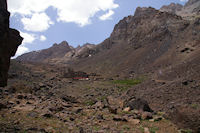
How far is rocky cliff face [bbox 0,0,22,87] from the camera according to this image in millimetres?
8633

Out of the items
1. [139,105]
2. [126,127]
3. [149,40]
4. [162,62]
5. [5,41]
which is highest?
[149,40]

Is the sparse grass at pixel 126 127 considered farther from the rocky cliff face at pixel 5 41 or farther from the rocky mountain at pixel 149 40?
the rocky mountain at pixel 149 40

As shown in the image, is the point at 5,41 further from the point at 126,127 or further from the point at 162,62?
the point at 162,62

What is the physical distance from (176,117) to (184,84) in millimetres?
9248

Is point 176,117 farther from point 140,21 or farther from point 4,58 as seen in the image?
point 140,21

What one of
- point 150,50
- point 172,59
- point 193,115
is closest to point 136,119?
point 193,115

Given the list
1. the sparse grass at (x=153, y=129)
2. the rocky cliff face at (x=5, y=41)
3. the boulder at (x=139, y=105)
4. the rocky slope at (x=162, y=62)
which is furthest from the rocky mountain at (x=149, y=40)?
the rocky cliff face at (x=5, y=41)

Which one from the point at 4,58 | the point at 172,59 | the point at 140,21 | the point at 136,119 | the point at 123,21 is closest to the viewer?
the point at 4,58

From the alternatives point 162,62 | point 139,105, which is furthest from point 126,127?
point 162,62

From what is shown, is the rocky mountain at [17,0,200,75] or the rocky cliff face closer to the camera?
the rocky cliff face

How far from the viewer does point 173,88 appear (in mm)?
17328

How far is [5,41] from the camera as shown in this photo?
29.5ft

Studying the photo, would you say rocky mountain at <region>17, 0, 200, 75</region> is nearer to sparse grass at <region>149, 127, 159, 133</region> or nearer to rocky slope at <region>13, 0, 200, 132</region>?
rocky slope at <region>13, 0, 200, 132</region>

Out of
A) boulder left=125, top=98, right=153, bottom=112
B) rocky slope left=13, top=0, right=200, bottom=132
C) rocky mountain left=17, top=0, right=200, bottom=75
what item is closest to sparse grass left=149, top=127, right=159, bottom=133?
rocky slope left=13, top=0, right=200, bottom=132
